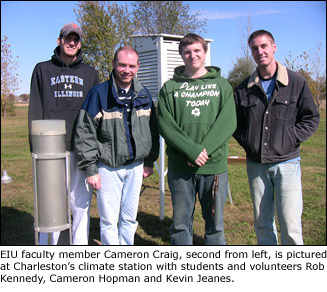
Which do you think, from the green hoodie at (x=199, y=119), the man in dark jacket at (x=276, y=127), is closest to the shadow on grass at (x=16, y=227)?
the green hoodie at (x=199, y=119)

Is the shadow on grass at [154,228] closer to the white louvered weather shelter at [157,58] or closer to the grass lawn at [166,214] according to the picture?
the grass lawn at [166,214]

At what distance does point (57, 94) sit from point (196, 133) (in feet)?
4.80

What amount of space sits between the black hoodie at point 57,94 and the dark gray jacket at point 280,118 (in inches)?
68.3

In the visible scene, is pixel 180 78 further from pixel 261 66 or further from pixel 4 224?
pixel 4 224

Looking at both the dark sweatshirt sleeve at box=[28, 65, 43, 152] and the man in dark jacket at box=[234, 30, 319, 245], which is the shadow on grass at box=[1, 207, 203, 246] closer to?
the man in dark jacket at box=[234, 30, 319, 245]

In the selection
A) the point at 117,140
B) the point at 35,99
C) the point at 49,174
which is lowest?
the point at 49,174

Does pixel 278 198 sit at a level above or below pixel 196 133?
below

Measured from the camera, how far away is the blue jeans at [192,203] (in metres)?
3.19

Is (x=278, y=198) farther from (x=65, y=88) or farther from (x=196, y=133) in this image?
(x=65, y=88)

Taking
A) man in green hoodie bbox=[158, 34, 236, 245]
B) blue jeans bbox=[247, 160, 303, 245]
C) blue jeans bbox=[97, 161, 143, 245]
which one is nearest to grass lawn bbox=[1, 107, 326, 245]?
blue jeans bbox=[247, 160, 303, 245]

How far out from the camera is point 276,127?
3291 mm

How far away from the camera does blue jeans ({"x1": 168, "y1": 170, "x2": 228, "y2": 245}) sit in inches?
126

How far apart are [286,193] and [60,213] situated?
6.94 feet

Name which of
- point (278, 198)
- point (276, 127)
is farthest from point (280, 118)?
point (278, 198)
